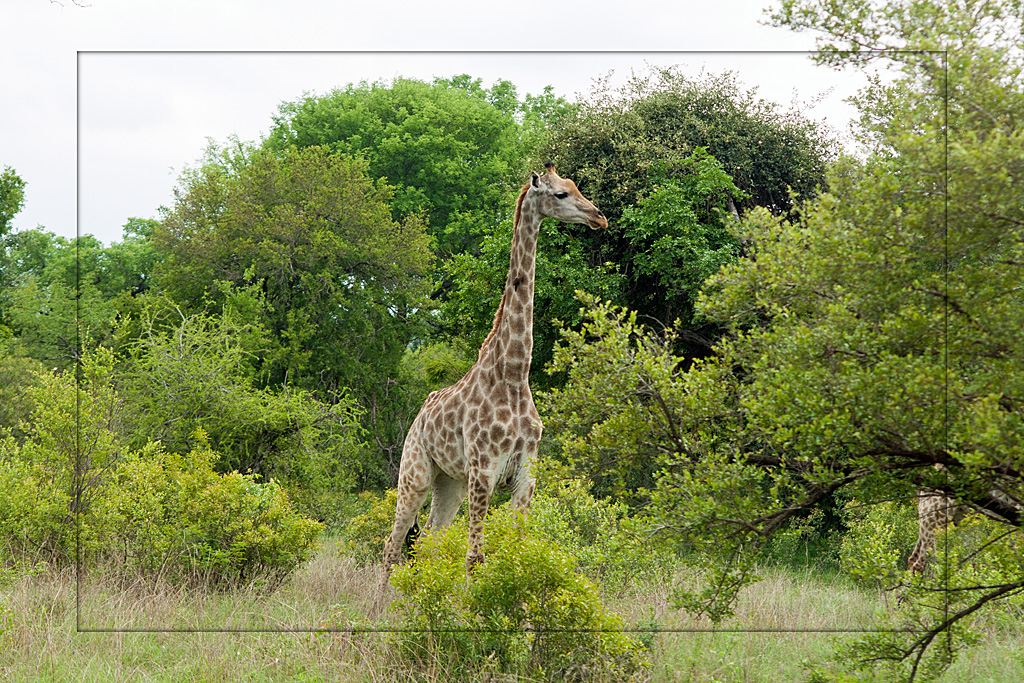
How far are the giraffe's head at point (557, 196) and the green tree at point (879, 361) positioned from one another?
56.9 inches

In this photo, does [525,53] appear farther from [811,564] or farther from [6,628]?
[6,628]

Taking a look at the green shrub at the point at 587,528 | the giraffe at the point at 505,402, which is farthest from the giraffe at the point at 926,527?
the giraffe at the point at 505,402

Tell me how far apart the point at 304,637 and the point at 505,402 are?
2332 millimetres

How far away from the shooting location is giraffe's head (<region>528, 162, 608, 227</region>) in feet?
22.8

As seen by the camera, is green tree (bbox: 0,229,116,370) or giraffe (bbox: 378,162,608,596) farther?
green tree (bbox: 0,229,116,370)

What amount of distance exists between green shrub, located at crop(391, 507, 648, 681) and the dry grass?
0.85 ft

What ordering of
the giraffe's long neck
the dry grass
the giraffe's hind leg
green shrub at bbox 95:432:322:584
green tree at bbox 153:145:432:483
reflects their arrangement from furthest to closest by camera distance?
the giraffe's hind leg, green shrub at bbox 95:432:322:584, green tree at bbox 153:145:432:483, the giraffe's long neck, the dry grass

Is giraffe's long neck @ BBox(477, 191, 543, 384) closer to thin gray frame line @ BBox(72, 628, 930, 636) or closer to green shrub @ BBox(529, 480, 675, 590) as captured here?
green shrub @ BBox(529, 480, 675, 590)

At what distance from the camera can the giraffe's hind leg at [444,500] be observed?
7789 millimetres

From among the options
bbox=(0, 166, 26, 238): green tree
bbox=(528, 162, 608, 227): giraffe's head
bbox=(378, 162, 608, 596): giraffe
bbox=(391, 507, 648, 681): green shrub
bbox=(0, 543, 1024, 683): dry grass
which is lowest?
bbox=(0, 543, 1024, 683): dry grass

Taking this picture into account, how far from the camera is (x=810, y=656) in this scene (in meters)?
6.32

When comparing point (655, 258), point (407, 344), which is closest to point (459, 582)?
point (407, 344)

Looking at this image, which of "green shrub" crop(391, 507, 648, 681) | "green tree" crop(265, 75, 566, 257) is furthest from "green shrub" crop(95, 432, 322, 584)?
"green tree" crop(265, 75, 566, 257)

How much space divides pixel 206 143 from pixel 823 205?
4986 mm
